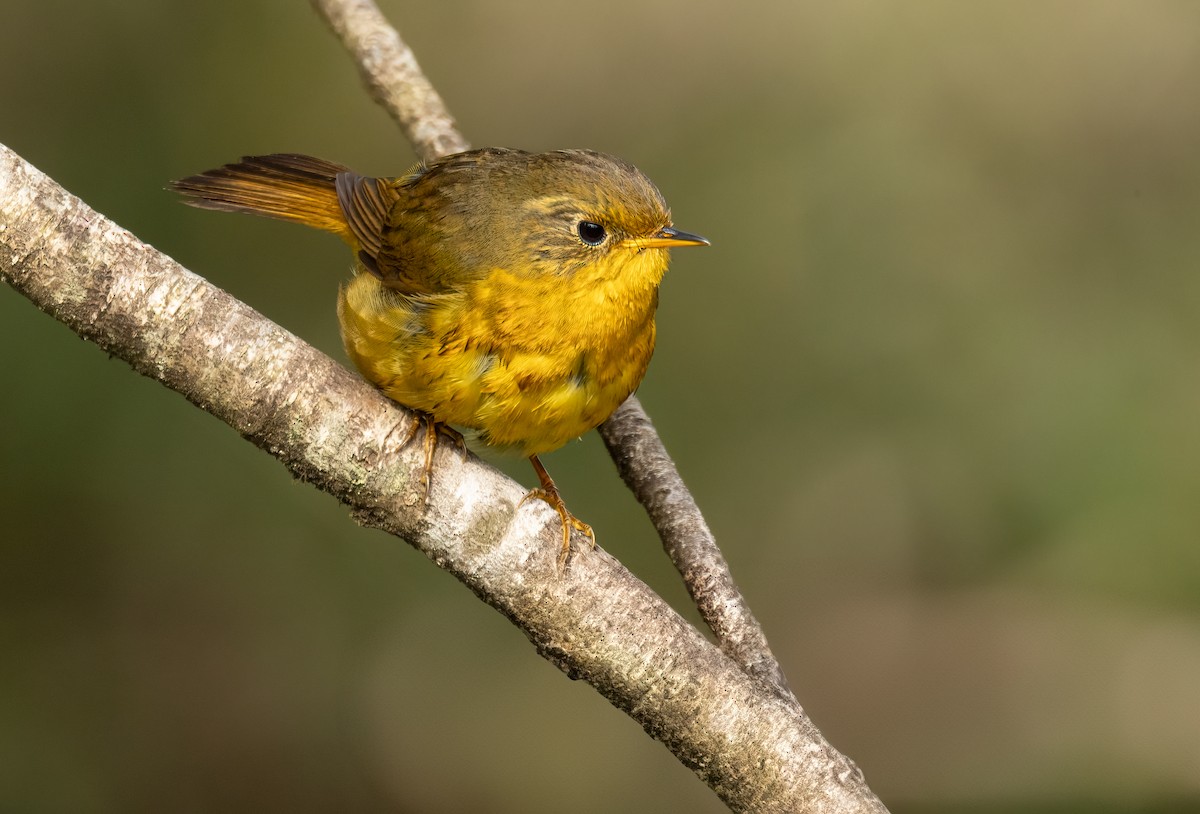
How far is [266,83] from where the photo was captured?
6188mm

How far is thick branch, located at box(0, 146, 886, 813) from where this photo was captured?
2475 millimetres

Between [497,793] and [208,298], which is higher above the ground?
[497,793]

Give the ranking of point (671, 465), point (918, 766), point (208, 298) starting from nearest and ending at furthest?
point (208, 298) < point (671, 465) < point (918, 766)

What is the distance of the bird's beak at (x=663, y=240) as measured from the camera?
3.58 m

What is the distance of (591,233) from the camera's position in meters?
3.61

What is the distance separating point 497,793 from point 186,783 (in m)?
1.41

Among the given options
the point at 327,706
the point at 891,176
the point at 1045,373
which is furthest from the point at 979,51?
the point at 327,706

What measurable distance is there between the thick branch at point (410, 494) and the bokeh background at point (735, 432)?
2732 millimetres

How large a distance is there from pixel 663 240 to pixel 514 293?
48 centimetres

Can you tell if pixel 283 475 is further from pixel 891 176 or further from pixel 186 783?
pixel 891 176

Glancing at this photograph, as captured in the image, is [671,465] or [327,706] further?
[327,706]

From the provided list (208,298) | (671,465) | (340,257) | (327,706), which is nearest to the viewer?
(208,298)

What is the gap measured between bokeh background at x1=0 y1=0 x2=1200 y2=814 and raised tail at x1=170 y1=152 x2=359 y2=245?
1.44 metres

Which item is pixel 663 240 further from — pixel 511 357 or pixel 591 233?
pixel 511 357
